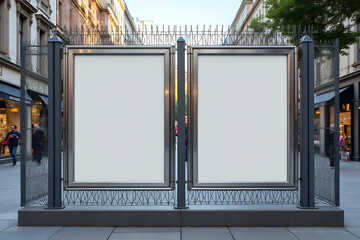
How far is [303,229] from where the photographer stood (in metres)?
5.38

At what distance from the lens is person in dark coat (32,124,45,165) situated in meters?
5.86

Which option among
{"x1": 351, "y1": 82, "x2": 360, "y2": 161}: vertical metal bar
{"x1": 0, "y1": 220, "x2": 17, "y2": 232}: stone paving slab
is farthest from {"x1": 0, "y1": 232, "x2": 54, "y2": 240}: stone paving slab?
{"x1": 351, "y1": 82, "x2": 360, "y2": 161}: vertical metal bar

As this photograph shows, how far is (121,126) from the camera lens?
18.5 feet

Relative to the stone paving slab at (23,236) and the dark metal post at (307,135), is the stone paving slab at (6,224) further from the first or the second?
the dark metal post at (307,135)

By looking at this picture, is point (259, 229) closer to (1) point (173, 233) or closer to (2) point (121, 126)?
(1) point (173, 233)

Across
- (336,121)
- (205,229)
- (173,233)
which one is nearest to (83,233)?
(173,233)

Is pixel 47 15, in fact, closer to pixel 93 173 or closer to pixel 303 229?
pixel 93 173

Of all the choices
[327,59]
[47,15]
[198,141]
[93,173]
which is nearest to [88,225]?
[93,173]

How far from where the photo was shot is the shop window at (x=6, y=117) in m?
17.6

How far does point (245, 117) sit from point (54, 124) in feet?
9.94

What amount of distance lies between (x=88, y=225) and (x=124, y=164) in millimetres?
1081

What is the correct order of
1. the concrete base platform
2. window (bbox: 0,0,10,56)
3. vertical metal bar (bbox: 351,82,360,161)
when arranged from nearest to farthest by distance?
the concrete base platform → window (bbox: 0,0,10,56) → vertical metal bar (bbox: 351,82,360,161)

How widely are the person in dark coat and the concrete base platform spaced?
88 centimetres

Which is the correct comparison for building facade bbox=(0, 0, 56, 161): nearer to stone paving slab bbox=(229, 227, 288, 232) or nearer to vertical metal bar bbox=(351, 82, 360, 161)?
stone paving slab bbox=(229, 227, 288, 232)
